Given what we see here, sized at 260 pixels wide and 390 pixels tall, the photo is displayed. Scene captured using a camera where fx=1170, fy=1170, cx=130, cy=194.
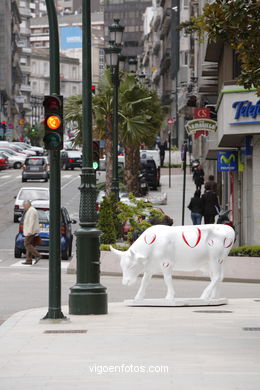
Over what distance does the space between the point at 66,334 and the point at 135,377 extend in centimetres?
426

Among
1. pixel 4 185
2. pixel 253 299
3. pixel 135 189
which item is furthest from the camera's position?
pixel 4 185

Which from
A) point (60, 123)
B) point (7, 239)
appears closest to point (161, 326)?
point (60, 123)

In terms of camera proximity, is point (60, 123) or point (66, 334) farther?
point (60, 123)

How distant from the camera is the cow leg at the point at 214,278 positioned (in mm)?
19516

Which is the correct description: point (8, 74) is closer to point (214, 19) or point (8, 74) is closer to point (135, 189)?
point (135, 189)

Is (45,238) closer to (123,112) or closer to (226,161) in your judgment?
(226,161)

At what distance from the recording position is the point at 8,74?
156500 millimetres

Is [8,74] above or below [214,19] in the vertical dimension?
above

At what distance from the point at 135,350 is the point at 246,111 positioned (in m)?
19.3

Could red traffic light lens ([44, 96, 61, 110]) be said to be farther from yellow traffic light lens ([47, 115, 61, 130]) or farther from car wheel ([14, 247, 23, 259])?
car wheel ([14, 247, 23, 259])

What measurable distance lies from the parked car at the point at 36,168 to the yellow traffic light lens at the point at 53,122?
57747 mm

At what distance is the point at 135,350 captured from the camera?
13.2 metres

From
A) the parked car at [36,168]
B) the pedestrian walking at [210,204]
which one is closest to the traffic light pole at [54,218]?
the pedestrian walking at [210,204]

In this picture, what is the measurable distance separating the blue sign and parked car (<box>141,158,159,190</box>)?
2734cm
